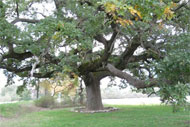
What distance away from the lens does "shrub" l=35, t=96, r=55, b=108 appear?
19.6 m

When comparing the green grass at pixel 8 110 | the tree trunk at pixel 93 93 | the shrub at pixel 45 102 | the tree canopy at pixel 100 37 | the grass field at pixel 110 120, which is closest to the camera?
the tree canopy at pixel 100 37

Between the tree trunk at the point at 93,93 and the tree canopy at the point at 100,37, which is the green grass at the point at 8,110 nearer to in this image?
the tree canopy at the point at 100,37

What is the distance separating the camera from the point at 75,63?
911 cm

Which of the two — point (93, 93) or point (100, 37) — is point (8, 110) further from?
point (100, 37)

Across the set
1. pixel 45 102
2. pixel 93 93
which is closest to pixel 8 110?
pixel 45 102

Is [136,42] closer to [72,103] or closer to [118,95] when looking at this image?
[72,103]

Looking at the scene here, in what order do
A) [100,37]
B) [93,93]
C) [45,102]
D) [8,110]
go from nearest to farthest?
[100,37] < [93,93] < [8,110] < [45,102]

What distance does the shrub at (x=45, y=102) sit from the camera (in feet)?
64.2

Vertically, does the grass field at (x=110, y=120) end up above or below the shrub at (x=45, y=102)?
below

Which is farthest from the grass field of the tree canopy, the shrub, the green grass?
the shrub

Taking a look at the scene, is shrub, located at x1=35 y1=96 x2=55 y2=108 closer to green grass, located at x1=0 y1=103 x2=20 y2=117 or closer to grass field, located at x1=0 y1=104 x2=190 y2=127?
green grass, located at x1=0 y1=103 x2=20 y2=117

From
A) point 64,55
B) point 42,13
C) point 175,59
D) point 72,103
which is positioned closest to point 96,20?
point 64,55

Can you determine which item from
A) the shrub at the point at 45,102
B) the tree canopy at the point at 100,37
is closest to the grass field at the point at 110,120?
the tree canopy at the point at 100,37

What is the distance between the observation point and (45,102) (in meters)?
19.7
